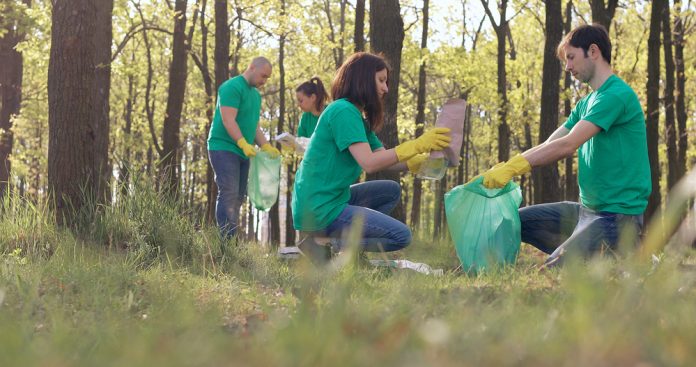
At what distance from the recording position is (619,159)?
4.78m

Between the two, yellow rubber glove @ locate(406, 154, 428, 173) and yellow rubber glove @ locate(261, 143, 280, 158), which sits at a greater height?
yellow rubber glove @ locate(261, 143, 280, 158)

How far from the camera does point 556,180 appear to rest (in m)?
10.4

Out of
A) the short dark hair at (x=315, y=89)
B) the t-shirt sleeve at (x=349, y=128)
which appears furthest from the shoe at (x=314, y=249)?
the short dark hair at (x=315, y=89)

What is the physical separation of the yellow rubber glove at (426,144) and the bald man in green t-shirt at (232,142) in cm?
251

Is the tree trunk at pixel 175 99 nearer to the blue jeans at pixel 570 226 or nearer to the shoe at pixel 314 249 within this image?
the shoe at pixel 314 249

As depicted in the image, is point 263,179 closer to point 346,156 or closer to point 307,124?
point 307,124

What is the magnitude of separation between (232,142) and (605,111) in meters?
3.69

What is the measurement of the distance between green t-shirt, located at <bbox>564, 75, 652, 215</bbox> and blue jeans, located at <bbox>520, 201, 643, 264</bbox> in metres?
0.07

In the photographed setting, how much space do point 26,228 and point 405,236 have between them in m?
2.71

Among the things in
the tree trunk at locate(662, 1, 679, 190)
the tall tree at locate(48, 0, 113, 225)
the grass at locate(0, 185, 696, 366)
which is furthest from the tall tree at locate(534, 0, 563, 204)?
the grass at locate(0, 185, 696, 366)

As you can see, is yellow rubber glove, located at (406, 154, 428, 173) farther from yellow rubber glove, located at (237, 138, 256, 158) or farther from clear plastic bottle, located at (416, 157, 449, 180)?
yellow rubber glove, located at (237, 138, 256, 158)

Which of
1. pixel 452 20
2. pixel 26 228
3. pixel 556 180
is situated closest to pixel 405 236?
pixel 26 228

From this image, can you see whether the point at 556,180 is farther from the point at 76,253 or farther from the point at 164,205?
the point at 76,253

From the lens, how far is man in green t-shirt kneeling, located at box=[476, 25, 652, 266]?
4.62 meters
